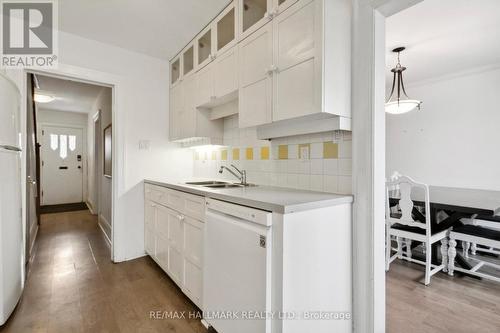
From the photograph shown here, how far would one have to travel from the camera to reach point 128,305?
6.12 ft

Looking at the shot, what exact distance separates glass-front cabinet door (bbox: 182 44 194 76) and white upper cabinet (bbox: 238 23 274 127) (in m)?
0.95

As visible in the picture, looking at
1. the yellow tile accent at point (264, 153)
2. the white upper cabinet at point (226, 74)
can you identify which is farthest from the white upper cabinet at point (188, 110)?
the yellow tile accent at point (264, 153)

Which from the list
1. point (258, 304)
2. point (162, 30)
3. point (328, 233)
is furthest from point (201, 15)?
point (258, 304)

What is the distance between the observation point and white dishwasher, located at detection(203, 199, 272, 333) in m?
1.14

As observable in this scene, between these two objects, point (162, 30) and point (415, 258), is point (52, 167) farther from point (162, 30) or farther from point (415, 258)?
point (415, 258)

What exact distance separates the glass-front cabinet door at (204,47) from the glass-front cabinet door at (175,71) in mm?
467

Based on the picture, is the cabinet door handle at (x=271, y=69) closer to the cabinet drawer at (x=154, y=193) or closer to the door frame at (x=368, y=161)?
the door frame at (x=368, y=161)

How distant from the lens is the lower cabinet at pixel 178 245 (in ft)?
5.68

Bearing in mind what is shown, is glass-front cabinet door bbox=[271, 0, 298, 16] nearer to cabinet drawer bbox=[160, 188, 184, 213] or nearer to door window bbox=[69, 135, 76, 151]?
cabinet drawer bbox=[160, 188, 184, 213]

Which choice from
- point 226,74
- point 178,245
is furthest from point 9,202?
point 226,74

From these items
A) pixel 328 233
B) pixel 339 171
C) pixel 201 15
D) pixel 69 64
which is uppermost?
pixel 201 15

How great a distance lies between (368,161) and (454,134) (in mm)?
3200

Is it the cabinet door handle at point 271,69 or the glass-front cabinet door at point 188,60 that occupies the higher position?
the glass-front cabinet door at point 188,60

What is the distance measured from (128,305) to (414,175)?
4349 mm
